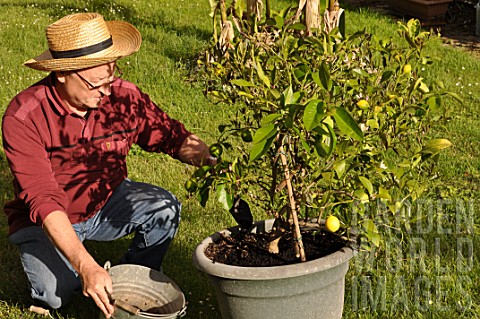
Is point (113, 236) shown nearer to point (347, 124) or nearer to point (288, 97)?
point (288, 97)

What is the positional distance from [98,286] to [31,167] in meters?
0.76

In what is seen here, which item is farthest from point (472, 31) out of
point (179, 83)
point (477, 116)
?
point (179, 83)

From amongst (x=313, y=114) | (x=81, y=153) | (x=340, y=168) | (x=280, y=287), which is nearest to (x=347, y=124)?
(x=313, y=114)

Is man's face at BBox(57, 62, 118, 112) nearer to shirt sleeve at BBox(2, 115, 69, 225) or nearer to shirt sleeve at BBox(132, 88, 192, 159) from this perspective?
shirt sleeve at BBox(2, 115, 69, 225)

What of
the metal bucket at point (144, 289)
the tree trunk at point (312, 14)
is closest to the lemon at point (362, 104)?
the metal bucket at point (144, 289)

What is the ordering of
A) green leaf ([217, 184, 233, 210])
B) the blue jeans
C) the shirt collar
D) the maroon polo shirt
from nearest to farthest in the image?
1. green leaf ([217, 184, 233, 210])
2. the maroon polo shirt
3. the shirt collar
4. the blue jeans

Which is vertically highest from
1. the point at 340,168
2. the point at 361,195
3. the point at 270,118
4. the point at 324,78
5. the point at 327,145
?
the point at 324,78

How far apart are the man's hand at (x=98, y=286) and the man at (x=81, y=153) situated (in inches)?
7.0

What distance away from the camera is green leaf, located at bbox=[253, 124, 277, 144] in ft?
9.01

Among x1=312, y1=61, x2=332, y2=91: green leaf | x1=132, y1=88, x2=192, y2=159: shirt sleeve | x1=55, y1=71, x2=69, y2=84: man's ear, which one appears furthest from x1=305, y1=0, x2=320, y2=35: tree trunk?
x1=312, y1=61, x2=332, y2=91: green leaf

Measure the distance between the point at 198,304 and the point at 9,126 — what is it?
1241 mm

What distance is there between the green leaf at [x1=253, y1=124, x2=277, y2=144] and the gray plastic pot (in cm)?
58

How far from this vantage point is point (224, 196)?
3.18 meters

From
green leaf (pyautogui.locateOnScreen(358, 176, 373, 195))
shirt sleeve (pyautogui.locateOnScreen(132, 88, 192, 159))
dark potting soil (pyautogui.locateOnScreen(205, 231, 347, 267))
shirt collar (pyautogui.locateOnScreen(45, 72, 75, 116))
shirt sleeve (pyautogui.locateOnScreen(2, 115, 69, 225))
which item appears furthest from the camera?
shirt sleeve (pyautogui.locateOnScreen(132, 88, 192, 159))
